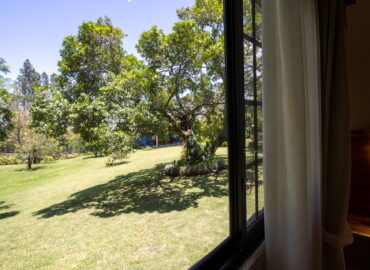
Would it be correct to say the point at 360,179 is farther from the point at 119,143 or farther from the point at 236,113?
the point at 119,143

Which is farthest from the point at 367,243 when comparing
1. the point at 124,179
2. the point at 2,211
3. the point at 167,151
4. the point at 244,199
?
the point at 167,151

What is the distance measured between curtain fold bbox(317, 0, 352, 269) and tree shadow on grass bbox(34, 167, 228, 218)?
2.83m

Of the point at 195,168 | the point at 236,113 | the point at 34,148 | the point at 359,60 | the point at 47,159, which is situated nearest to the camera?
the point at 236,113

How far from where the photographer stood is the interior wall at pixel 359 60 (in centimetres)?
162

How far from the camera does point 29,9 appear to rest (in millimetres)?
1617

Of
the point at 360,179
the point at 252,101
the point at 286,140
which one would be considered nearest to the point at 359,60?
the point at 360,179

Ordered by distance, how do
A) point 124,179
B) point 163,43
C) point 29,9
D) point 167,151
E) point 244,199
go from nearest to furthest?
point 244,199 → point 29,9 → point 163,43 → point 124,179 → point 167,151

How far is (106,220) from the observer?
3.40m

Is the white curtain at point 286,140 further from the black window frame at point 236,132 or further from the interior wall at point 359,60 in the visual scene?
the interior wall at point 359,60

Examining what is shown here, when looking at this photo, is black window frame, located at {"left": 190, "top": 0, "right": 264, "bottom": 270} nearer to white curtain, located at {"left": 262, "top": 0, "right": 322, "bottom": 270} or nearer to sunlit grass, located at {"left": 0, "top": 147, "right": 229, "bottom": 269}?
white curtain, located at {"left": 262, "top": 0, "right": 322, "bottom": 270}

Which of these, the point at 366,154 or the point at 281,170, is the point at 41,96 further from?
the point at 366,154

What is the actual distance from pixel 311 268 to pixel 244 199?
0.37 meters

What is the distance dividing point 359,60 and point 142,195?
4078 millimetres

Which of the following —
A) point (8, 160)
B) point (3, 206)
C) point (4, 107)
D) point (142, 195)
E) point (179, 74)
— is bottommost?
point (142, 195)
